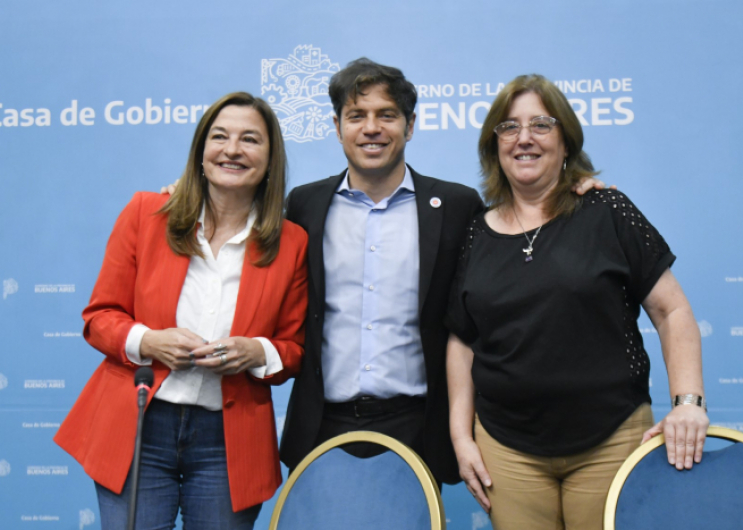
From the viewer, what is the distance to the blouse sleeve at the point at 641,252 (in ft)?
4.95

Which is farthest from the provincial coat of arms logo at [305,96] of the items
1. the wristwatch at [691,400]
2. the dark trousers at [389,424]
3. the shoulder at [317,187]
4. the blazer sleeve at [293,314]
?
the wristwatch at [691,400]

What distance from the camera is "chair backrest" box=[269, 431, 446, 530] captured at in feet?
4.69

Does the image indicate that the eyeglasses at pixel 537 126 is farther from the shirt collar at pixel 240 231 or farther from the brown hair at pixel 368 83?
the shirt collar at pixel 240 231

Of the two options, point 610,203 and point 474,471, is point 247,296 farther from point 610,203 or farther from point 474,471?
point 610,203

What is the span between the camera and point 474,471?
160cm

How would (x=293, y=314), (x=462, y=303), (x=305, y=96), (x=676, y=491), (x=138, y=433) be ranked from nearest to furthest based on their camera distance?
1. (x=138, y=433)
2. (x=676, y=491)
3. (x=462, y=303)
4. (x=293, y=314)
5. (x=305, y=96)

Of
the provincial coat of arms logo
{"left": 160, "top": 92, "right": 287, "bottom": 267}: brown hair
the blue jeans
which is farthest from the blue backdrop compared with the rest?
the blue jeans

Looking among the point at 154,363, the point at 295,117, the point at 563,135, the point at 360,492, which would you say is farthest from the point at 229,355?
the point at 295,117

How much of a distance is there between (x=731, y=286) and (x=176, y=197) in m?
2.32

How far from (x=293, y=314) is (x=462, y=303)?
0.48 meters

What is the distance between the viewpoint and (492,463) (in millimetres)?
1581

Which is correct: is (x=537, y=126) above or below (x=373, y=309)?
above

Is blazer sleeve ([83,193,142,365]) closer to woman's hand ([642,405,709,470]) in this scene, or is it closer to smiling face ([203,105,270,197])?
smiling face ([203,105,270,197])

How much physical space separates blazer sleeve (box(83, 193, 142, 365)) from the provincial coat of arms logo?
4.53ft
